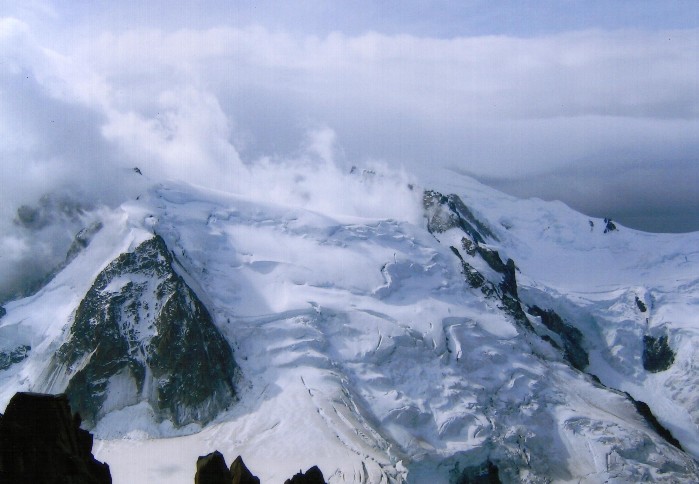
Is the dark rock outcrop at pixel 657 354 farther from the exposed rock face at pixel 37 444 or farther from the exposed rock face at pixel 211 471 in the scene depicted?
the exposed rock face at pixel 37 444

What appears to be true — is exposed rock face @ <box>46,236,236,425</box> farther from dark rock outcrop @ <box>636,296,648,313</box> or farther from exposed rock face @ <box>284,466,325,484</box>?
dark rock outcrop @ <box>636,296,648,313</box>

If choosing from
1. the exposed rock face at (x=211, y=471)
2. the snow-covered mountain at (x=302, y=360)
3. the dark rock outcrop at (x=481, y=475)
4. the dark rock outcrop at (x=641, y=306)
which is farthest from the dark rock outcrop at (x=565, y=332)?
the exposed rock face at (x=211, y=471)

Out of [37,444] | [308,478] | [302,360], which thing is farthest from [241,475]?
[302,360]

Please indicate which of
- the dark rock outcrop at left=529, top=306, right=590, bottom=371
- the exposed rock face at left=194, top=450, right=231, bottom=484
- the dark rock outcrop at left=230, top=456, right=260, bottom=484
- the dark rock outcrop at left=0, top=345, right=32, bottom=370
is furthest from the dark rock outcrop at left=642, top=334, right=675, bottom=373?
the exposed rock face at left=194, top=450, right=231, bottom=484

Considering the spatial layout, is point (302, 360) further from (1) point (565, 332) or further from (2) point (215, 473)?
(1) point (565, 332)

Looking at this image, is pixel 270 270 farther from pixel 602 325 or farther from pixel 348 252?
pixel 602 325

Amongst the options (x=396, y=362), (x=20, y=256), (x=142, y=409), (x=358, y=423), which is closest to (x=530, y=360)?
(x=396, y=362)
